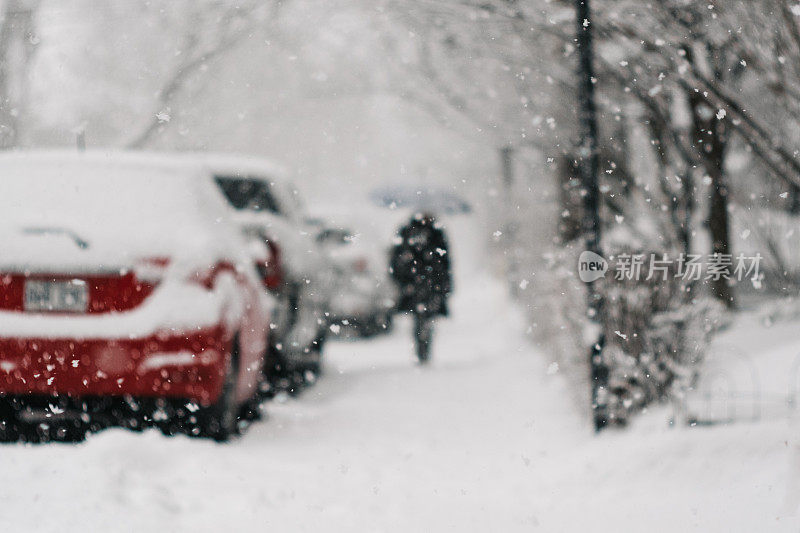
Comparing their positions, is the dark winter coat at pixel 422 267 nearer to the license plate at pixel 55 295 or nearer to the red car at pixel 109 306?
the red car at pixel 109 306

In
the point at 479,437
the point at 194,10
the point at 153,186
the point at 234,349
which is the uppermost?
the point at 194,10

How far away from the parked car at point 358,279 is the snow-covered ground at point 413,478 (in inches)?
222

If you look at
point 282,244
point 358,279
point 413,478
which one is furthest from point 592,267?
point 358,279

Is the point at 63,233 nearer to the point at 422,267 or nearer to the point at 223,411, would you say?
the point at 223,411

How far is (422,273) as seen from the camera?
10.8 meters

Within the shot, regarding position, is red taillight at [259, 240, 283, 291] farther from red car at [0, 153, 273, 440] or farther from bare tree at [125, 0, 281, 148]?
bare tree at [125, 0, 281, 148]

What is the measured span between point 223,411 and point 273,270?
1.67 m

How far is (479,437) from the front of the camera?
7.05 meters

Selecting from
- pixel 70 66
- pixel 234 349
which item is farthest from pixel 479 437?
pixel 70 66

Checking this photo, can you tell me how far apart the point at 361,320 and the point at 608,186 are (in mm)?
3685

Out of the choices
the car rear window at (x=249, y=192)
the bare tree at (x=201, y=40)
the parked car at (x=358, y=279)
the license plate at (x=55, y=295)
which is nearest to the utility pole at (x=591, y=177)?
the car rear window at (x=249, y=192)

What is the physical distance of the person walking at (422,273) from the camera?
34.7ft

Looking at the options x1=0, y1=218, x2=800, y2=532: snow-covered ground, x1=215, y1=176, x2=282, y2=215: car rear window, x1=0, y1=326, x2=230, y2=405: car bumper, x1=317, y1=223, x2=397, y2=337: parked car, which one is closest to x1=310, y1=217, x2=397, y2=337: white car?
x1=317, y1=223, x2=397, y2=337: parked car

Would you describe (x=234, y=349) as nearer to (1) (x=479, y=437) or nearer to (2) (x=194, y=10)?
(1) (x=479, y=437)
